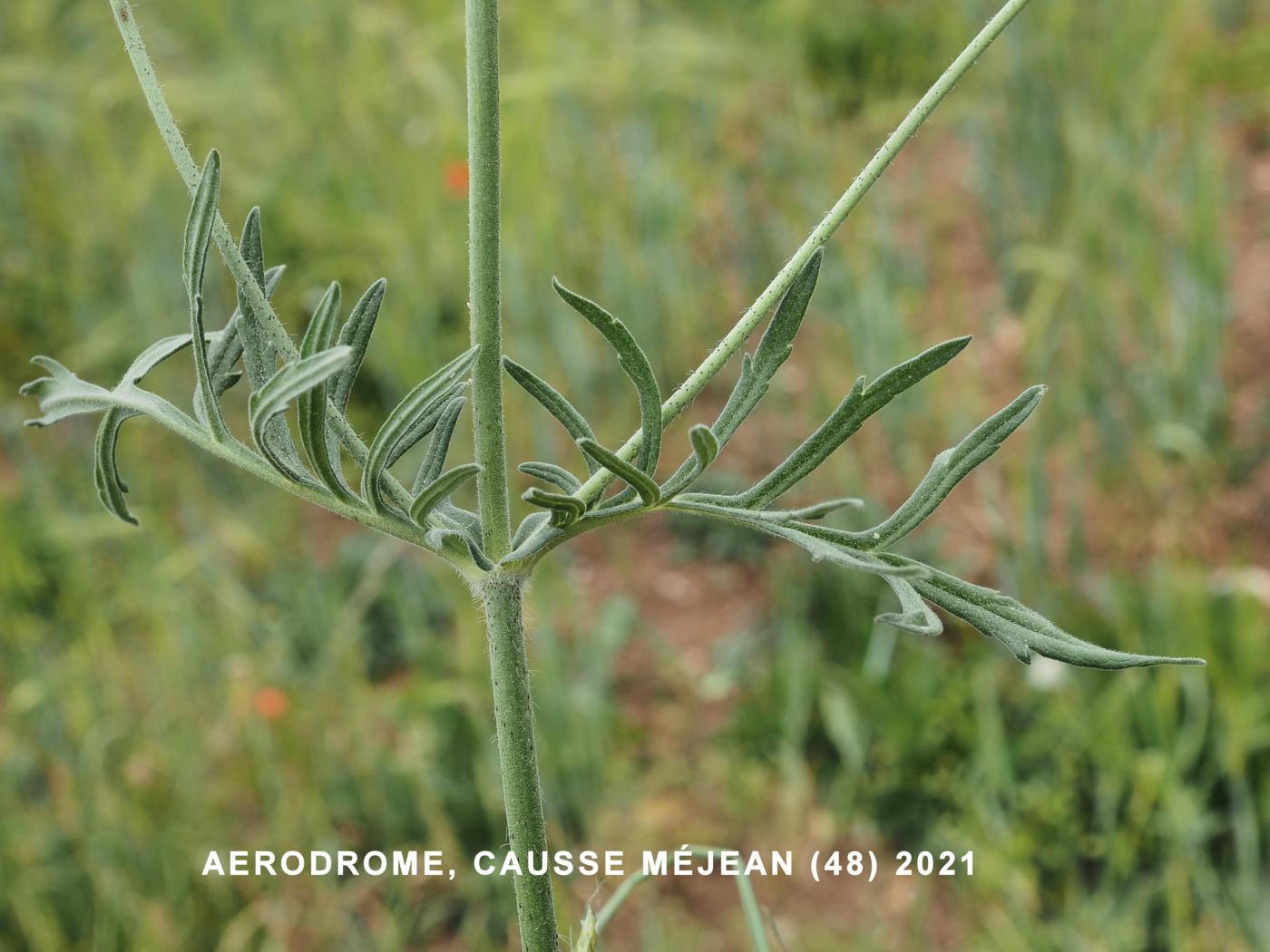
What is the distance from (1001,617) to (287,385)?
10.0 inches

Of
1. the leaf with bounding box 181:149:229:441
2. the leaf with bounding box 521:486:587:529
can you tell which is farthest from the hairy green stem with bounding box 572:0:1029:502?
the leaf with bounding box 181:149:229:441

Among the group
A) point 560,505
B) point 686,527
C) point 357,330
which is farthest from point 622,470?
point 686,527

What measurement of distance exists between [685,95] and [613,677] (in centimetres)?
118

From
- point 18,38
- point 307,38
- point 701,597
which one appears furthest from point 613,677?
point 18,38

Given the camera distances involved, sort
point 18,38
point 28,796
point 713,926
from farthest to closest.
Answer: point 18,38 → point 28,796 → point 713,926

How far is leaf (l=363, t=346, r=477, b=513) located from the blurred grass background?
80 centimetres

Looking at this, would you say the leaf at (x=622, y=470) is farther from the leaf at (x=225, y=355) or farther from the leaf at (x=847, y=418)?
the leaf at (x=225, y=355)

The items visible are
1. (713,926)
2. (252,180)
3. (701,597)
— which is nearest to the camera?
(713,926)

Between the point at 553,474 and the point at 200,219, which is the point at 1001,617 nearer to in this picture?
the point at 553,474

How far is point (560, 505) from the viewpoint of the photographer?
442 millimetres

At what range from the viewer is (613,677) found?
6.73ft

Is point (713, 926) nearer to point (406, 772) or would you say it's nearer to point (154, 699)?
point (406, 772)

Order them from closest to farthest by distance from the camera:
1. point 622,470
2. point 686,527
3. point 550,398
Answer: point 622,470 → point 550,398 → point 686,527

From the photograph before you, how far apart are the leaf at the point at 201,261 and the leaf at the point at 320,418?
3cm
